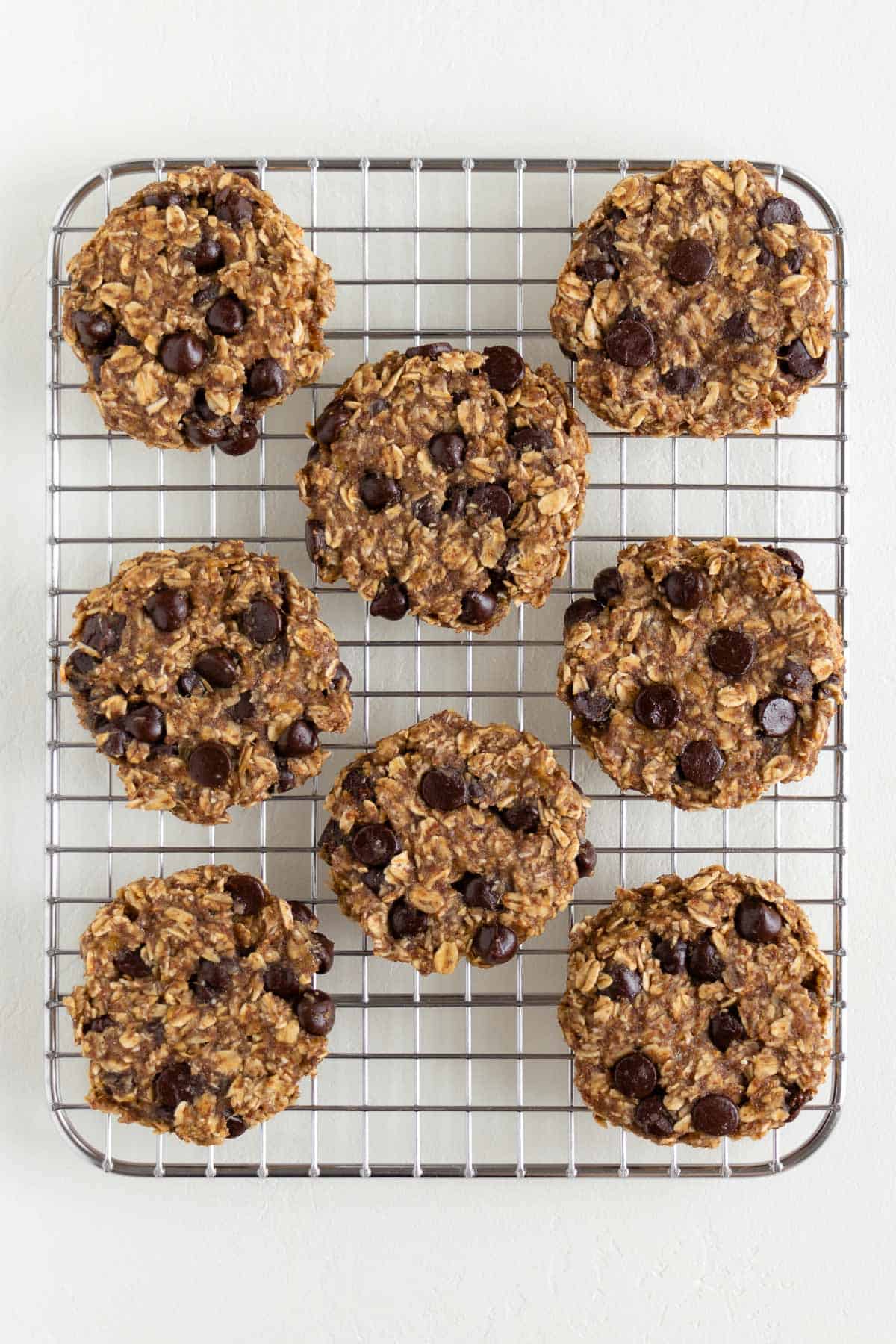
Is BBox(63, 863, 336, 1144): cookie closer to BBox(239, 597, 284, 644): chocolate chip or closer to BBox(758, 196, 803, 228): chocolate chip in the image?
BBox(239, 597, 284, 644): chocolate chip

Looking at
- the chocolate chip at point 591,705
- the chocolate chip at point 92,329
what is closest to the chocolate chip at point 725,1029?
the chocolate chip at point 591,705

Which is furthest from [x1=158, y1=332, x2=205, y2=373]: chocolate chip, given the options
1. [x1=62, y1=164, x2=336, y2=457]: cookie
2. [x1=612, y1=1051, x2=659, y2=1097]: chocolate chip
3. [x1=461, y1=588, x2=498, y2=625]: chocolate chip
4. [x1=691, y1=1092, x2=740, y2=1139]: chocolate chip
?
[x1=691, y1=1092, x2=740, y2=1139]: chocolate chip

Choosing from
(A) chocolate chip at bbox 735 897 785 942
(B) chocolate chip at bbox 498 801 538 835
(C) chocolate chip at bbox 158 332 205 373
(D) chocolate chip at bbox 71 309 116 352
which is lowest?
(A) chocolate chip at bbox 735 897 785 942

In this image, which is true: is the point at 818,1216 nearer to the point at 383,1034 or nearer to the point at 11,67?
the point at 383,1034

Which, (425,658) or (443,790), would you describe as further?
(425,658)

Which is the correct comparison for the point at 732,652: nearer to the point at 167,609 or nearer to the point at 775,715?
the point at 775,715

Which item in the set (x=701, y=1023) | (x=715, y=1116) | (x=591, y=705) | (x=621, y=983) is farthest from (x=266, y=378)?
(x=715, y=1116)
